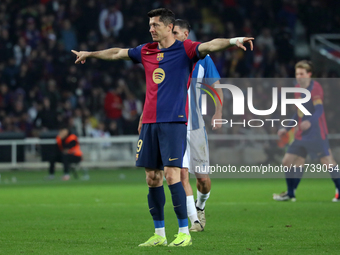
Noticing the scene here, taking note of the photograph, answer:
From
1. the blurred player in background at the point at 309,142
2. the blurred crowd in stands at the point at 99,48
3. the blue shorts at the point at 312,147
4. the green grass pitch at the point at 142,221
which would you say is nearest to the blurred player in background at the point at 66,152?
the green grass pitch at the point at 142,221

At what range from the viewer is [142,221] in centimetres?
809

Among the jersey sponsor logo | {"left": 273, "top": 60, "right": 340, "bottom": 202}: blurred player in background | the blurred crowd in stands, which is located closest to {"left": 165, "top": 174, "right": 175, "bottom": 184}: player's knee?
the jersey sponsor logo

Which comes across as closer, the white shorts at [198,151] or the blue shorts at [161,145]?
the blue shorts at [161,145]

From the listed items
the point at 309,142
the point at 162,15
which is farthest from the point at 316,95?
the point at 162,15

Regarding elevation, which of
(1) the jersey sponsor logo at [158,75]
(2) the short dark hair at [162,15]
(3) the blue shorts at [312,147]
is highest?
(2) the short dark hair at [162,15]

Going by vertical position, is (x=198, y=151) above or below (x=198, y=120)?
below

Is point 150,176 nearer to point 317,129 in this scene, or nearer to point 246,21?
point 317,129

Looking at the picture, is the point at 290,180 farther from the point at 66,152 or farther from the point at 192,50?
the point at 66,152

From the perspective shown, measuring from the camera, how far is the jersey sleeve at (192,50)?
5877 mm

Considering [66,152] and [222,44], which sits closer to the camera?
[222,44]

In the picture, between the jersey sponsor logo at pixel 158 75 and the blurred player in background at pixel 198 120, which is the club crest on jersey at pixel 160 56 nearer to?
the jersey sponsor logo at pixel 158 75

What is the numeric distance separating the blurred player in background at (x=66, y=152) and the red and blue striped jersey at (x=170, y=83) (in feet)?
34.8

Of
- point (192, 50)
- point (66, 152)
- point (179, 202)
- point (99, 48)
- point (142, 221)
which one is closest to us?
point (192, 50)

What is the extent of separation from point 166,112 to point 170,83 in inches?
10.9
